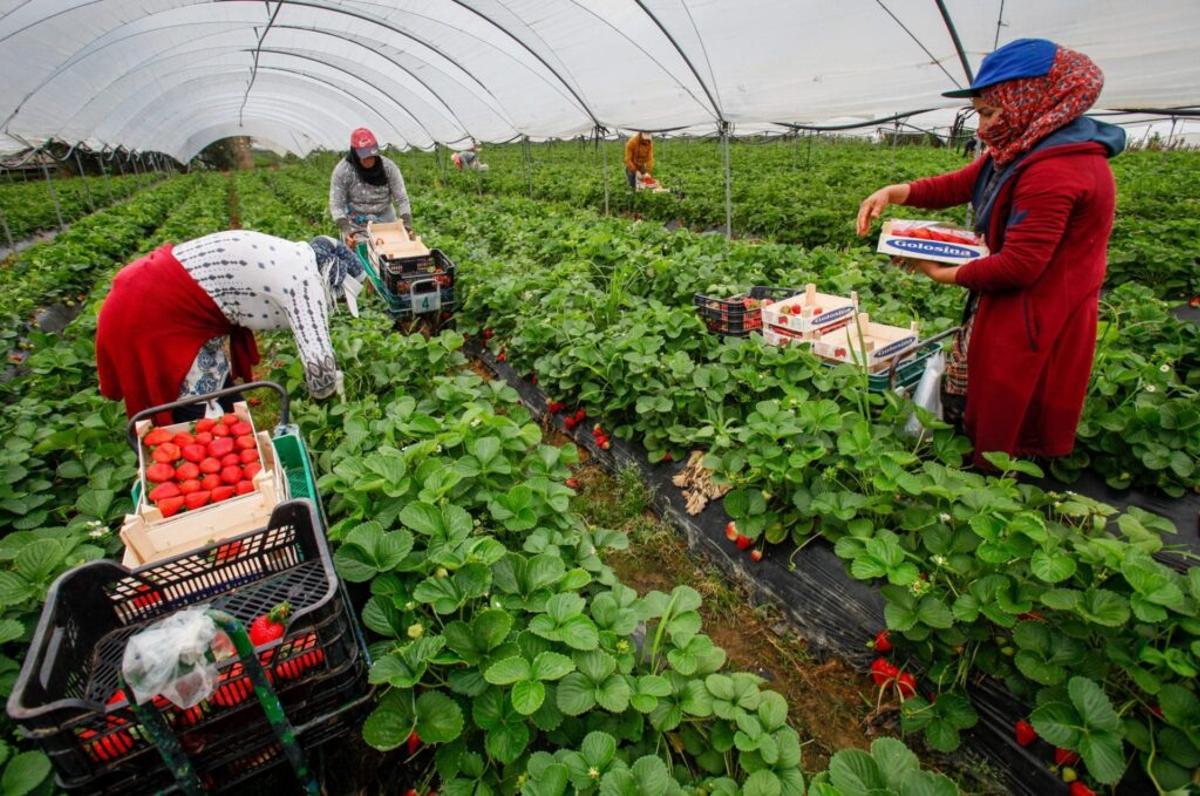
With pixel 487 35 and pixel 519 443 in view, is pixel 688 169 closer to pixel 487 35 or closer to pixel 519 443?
pixel 487 35

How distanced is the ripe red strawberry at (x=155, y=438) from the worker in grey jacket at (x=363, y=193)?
429 cm

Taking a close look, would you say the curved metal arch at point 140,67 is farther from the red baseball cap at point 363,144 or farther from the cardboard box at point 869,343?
the cardboard box at point 869,343

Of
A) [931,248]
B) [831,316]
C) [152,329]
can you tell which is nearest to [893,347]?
[831,316]

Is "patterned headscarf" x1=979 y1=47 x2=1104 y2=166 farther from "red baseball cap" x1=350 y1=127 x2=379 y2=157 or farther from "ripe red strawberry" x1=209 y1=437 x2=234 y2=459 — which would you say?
"red baseball cap" x1=350 y1=127 x2=379 y2=157

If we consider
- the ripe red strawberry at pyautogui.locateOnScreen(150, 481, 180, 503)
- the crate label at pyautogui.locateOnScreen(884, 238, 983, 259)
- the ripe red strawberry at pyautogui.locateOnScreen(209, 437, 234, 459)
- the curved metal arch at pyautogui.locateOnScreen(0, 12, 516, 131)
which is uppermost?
the curved metal arch at pyautogui.locateOnScreen(0, 12, 516, 131)

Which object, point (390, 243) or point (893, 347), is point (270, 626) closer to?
point (893, 347)

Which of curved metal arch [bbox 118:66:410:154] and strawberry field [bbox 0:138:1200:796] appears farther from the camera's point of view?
curved metal arch [bbox 118:66:410:154]

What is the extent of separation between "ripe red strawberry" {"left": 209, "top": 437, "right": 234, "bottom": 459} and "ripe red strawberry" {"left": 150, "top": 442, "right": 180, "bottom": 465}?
108 mm

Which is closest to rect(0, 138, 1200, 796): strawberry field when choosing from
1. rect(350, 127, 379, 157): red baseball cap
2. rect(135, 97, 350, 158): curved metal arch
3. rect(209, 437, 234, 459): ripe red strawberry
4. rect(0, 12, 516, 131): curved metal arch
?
rect(209, 437, 234, 459): ripe red strawberry

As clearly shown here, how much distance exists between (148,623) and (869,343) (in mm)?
3603

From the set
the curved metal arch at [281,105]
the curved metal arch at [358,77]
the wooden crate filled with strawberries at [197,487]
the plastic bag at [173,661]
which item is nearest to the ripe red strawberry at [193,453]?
the wooden crate filled with strawberries at [197,487]

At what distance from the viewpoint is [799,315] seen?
3674mm

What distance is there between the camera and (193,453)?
2.17m

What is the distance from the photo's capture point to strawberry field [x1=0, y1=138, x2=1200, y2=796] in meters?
1.65
